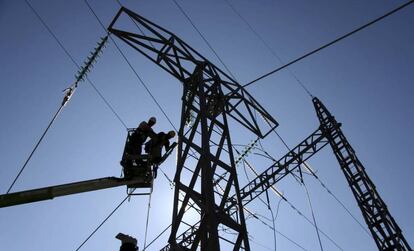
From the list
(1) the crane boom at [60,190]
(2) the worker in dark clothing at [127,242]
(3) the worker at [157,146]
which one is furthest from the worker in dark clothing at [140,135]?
(2) the worker in dark clothing at [127,242]

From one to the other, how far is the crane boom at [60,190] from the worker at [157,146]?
0.48 metres

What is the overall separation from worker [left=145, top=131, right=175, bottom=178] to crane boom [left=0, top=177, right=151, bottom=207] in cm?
48

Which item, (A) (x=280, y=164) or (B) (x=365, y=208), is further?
(A) (x=280, y=164)

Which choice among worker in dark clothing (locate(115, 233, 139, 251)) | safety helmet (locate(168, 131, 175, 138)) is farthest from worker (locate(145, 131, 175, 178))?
worker in dark clothing (locate(115, 233, 139, 251))

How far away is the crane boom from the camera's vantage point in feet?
16.6

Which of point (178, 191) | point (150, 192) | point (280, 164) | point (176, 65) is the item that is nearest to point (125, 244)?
point (178, 191)

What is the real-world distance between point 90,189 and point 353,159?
13182mm

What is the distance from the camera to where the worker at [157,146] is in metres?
6.43

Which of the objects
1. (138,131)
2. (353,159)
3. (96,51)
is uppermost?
(96,51)

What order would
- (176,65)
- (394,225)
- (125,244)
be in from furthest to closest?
1. (394,225)
2. (176,65)
3. (125,244)

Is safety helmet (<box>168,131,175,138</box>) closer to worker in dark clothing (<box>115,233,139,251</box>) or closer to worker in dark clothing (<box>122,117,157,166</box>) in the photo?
worker in dark clothing (<box>122,117,157,166</box>)

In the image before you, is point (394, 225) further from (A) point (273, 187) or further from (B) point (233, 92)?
(B) point (233, 92)

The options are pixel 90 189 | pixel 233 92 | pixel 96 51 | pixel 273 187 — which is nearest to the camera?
pixel 90 189

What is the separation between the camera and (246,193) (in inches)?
658
